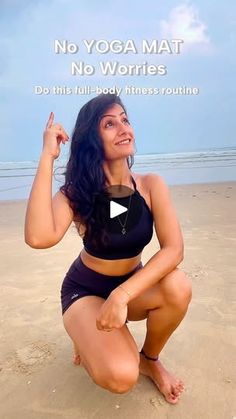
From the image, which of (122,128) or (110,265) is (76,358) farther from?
(122,128)

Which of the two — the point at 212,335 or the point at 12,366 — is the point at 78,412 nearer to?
the point at 12,366

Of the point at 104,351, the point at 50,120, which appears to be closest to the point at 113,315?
the point at 104,351

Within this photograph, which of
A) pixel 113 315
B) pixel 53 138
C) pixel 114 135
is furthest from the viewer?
pixel 114 135

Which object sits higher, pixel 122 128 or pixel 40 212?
pixel 122 128

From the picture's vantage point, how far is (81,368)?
7.86 ft

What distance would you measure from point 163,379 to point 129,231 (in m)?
0.80

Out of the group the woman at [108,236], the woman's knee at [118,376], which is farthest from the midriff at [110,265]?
the woman's knee at [118,376]

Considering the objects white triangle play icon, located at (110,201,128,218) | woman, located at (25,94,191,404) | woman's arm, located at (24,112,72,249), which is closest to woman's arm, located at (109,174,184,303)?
woman, located at (25,94,191,404)

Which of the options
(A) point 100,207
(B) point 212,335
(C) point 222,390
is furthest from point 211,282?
(A) point 100,207

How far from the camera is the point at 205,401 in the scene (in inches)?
78.3

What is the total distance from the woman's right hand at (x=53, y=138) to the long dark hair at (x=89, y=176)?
0.41ft

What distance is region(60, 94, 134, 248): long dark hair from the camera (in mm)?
2094

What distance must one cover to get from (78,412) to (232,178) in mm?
13615

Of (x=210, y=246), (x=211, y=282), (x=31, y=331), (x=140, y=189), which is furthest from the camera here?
(x=210, y=246)
